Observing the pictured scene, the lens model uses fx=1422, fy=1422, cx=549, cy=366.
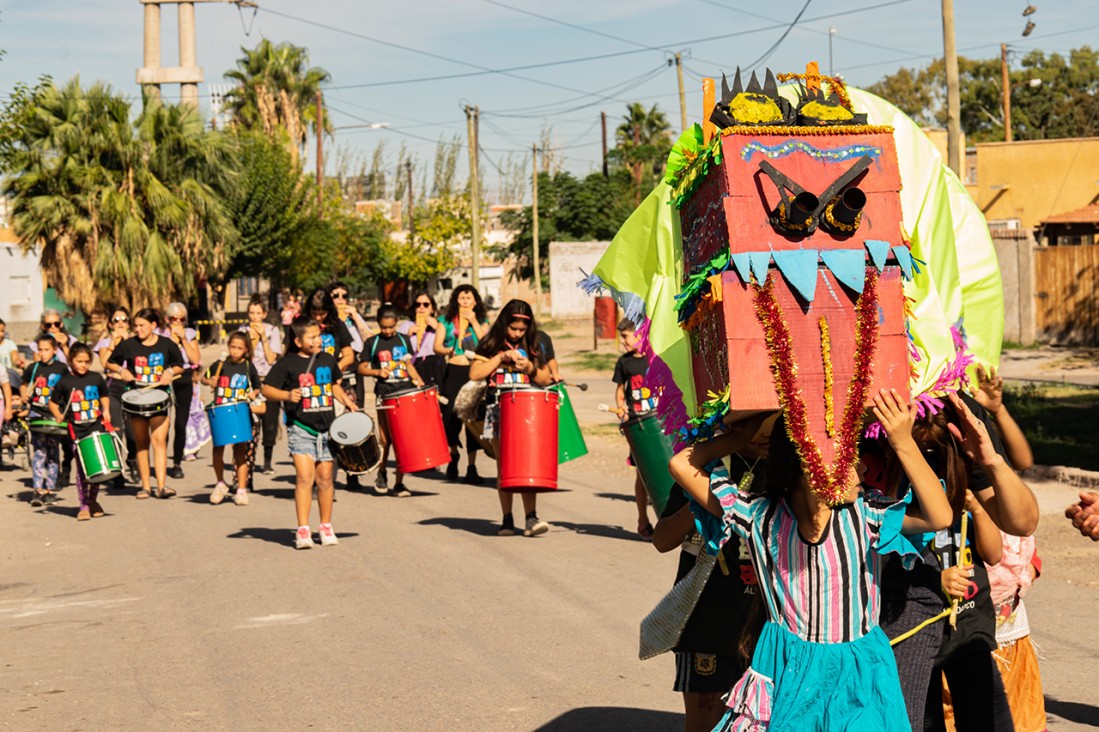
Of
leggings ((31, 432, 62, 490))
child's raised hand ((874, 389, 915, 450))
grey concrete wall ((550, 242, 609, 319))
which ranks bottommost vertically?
leggings ((31, 432, 62, 490))

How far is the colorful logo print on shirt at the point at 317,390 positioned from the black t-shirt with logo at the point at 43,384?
3416mm

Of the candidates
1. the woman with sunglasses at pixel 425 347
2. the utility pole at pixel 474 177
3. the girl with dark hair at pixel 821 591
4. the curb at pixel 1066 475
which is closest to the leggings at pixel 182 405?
the woman with sunglasses at pixel 425 347

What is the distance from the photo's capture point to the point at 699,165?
13.2ft

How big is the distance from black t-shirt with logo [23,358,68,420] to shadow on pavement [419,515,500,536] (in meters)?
3.93

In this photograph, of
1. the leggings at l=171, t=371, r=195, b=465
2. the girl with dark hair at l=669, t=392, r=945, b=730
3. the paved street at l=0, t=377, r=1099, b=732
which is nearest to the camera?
the girl with dark hair at l=669, t=392, r=945, b=730

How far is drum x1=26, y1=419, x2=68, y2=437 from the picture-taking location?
42.7ft

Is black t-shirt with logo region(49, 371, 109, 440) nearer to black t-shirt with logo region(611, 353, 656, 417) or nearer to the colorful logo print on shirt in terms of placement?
the colorful logo print on shirt

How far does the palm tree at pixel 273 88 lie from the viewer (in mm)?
63531

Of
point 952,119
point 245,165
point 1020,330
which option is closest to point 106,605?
point 952,119

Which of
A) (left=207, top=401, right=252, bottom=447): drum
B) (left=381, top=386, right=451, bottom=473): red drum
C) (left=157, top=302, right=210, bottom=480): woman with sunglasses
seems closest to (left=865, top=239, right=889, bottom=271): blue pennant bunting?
(left=381, top=386, right=451, bottom=473): red drum

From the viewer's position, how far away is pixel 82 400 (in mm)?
12734

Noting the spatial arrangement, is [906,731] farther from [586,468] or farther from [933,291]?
[586,468]

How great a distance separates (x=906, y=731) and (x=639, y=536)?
23.0ft

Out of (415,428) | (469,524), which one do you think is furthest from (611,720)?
(415,428)
